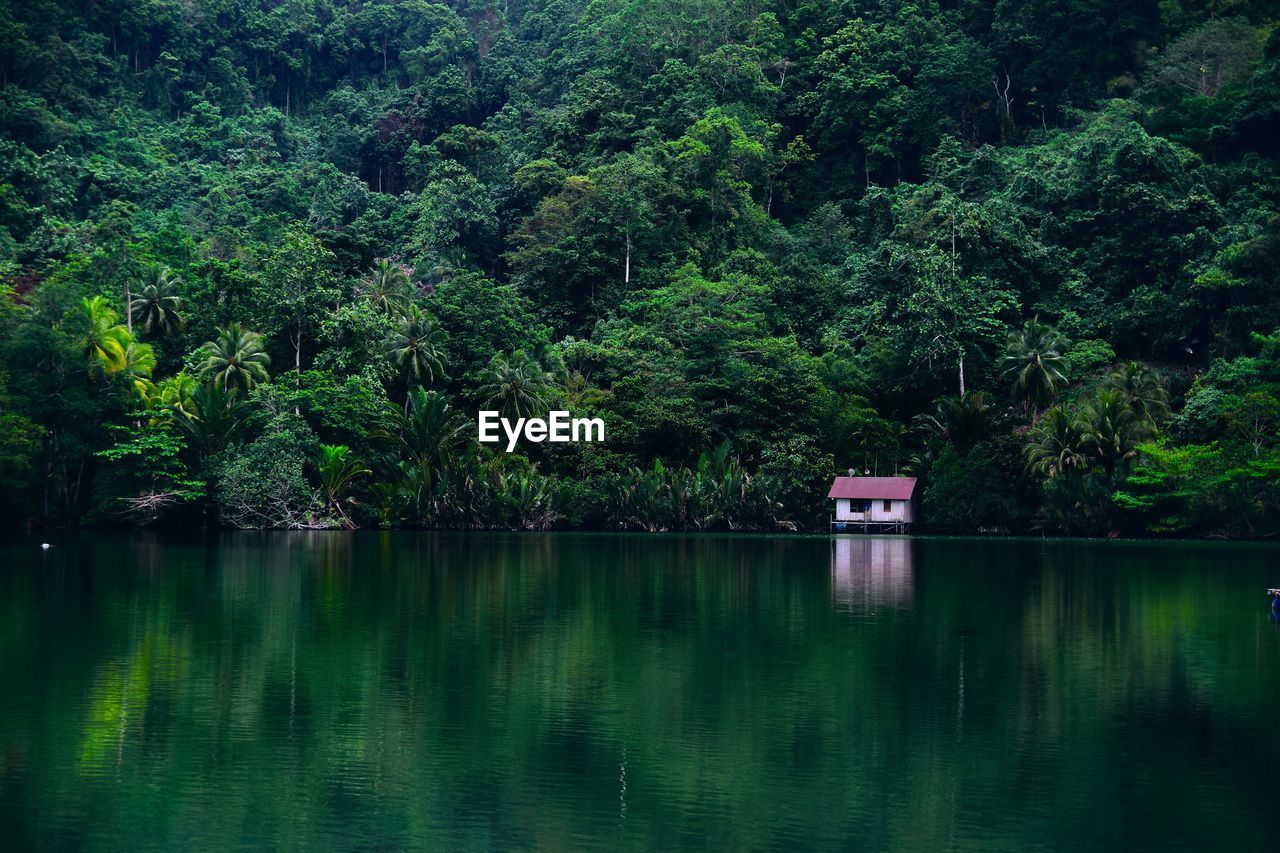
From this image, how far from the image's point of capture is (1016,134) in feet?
333

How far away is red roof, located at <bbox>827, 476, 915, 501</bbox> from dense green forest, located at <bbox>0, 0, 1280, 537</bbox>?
5.15 ft

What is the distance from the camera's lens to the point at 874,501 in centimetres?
6912

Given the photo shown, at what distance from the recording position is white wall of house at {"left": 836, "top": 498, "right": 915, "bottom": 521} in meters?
68.8

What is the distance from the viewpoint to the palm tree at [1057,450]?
64.1 m

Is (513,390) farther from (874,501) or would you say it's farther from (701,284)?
(874,501)

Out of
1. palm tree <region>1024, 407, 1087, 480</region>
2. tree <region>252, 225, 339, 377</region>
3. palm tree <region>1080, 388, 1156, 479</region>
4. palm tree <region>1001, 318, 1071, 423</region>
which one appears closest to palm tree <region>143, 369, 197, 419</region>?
tree <region>252, 225, 339, 377</region>

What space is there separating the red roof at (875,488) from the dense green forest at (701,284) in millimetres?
1570

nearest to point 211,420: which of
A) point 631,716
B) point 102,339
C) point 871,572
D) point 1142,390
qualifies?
point 102,339

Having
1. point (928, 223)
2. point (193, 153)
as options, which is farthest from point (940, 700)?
point (193, 153)

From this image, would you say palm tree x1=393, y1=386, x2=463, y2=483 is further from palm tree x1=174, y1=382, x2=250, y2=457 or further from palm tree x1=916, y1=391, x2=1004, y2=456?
palm tree x1=916, y1=391, x2=1004, y2=456

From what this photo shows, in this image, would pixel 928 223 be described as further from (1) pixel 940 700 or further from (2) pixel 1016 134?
(1) pixel 940 700

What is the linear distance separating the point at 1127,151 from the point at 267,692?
67199 millimetres

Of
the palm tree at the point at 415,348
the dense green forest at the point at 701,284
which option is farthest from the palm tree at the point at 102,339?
the palm tree at the point at 415,348

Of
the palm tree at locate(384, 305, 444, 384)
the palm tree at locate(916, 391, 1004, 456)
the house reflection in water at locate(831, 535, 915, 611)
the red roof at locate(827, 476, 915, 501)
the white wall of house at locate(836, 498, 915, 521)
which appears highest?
the palm tree at locate(384, 305, 444, 384)
